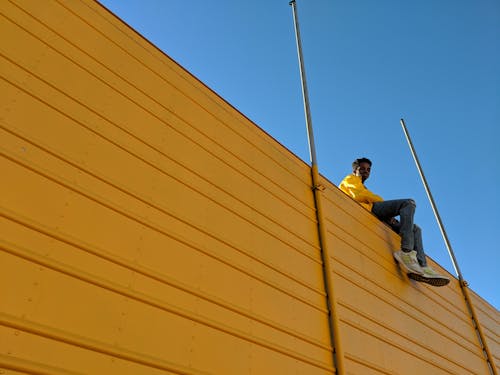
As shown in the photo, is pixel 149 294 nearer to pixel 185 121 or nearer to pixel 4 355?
pixel 4 355

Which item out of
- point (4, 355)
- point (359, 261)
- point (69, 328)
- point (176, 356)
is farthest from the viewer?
point (359, 261)

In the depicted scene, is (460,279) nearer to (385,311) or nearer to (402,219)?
(402,219)

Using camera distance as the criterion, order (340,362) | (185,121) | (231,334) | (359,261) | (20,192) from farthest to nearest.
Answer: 1. (359,261)
2. (185,121)
3. (340,362)
4. (231,334)
5. (20,192)

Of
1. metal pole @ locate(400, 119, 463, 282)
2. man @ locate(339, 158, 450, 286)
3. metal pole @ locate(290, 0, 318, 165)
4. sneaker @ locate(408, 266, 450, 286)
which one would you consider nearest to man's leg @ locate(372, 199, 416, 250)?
man @ locate(339, 158, 450, 286)

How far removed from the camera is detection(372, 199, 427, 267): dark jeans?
4.08 m

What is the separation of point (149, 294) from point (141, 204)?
Result: 42 centimetres

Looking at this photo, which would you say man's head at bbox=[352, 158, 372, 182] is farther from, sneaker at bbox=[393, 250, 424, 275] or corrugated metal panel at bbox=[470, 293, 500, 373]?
corrugated metal panel at bbox=[470, 293, 500, 373]

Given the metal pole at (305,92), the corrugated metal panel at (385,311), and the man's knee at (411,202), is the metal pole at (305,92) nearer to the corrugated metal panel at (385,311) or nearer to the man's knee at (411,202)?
the corrugated metal panel at (385,311)

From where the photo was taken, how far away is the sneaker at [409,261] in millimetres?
3740

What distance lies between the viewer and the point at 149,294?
1.74m

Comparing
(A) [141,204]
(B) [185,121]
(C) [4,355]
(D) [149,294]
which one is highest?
(B) [185,121]

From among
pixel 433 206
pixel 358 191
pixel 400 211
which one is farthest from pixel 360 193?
pixel 433 206


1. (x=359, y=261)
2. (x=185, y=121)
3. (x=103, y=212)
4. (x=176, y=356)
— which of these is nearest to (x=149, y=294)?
(x=176, y=356)

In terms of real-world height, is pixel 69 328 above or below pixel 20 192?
below
